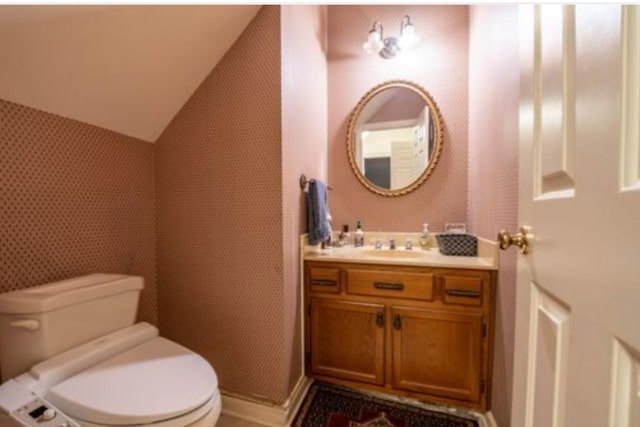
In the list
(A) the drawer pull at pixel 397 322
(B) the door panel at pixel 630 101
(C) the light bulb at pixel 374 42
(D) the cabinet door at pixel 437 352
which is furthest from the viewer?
(C) the light bulb at pixel 374 42

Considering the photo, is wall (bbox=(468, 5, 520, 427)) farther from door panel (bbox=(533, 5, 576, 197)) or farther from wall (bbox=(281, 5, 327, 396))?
wall (bbox=(281, 5, 327, 396))

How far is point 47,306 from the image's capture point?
945 millimetres

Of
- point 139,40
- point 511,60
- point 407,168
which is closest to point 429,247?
point 407,168

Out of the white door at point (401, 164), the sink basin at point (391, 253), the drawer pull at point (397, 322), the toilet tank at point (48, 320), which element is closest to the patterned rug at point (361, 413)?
the drawer pull at point (397, 322)

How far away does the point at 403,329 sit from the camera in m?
1.49

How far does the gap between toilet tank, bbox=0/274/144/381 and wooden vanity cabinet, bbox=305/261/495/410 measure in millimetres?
974

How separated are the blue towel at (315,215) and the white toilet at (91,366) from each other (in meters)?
0.85

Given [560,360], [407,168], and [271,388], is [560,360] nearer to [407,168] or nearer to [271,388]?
[271,388]

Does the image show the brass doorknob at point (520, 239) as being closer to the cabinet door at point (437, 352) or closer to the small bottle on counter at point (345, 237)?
the cabinet door at point (437, 352)

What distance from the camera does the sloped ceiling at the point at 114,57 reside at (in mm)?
969

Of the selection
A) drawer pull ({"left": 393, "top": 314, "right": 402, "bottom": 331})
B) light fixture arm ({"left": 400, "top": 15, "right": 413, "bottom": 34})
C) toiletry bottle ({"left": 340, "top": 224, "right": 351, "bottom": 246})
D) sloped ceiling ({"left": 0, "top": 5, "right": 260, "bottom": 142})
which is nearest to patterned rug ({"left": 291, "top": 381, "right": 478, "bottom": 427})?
drawer pull ({"left": 393, "top": 314, "right": 402, "bottom": 331})

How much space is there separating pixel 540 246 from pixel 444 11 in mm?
1977

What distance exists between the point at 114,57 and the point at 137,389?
127 centimetres

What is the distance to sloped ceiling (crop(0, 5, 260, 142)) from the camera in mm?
969
